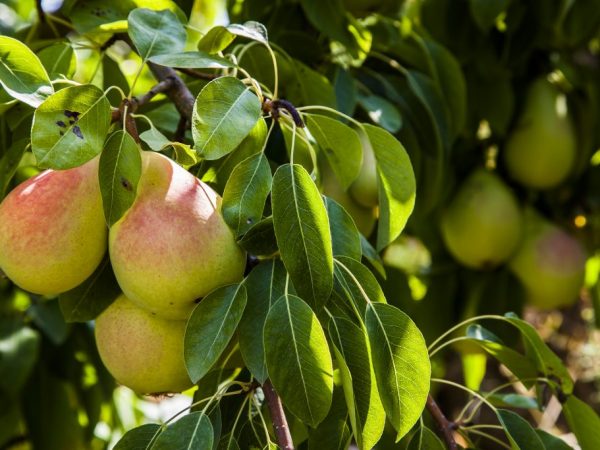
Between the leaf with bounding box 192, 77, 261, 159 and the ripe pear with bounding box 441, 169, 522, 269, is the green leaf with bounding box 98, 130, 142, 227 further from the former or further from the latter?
the ripe pear with bounding box 441, 169, 522, 269

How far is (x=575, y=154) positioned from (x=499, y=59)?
224 millimetres

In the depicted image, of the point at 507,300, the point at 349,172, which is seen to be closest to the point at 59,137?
the point at 349,172

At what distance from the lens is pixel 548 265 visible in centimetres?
171

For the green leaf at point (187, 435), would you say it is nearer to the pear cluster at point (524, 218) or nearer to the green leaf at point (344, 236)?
the green leaf at point (344, 236)

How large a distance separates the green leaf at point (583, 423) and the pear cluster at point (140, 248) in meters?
0.38

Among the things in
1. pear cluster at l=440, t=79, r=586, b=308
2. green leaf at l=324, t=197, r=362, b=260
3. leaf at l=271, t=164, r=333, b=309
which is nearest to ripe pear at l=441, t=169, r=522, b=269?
pear cluster at l=440, t=79, r=586, b=308

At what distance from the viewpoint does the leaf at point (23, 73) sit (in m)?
0.75

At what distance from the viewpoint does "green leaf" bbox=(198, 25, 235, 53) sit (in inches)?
33.0

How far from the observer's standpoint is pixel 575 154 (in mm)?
1715

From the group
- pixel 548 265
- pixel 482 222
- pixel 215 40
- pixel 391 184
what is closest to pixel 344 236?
pixel 391 184

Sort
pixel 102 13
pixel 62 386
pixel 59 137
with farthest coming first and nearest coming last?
pixel 62 386 → pixel 102 13 → pixel 59 137

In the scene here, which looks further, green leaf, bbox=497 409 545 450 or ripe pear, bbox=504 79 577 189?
ripe pear, bbox=504 79 577 189

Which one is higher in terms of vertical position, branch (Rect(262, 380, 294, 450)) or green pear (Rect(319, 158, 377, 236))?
branch (Rect(262, 380, 294, 450))

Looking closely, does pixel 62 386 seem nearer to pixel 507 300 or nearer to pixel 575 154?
pixel 507 300
